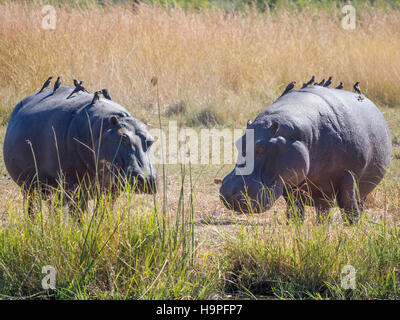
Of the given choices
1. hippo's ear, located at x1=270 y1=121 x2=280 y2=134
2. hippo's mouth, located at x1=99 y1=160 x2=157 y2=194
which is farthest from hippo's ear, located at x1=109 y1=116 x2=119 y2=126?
hippo's ear, located at x1=270 y1=121 x2=280 y2=134

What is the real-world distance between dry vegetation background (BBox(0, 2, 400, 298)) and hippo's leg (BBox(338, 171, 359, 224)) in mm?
170

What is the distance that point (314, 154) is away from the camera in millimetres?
3436

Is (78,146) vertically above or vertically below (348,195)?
above

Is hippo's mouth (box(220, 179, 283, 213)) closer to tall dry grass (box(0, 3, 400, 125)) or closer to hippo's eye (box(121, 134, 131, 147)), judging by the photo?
hippo's eye (box(121, 134, 131, 147))

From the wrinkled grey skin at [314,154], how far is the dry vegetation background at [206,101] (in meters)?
0.18

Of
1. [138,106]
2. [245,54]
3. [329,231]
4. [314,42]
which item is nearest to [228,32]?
Result: [245,54]

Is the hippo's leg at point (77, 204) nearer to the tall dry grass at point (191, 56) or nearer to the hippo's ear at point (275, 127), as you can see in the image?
the hippo's ear at point (275, 127)

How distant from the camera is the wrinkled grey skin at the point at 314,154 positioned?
3.22m

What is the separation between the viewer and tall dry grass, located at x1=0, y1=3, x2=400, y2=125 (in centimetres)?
749

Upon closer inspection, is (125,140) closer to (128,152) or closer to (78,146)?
(128,152)

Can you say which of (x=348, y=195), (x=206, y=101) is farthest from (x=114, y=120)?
(x=206, y=101)

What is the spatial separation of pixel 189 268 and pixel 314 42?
694cm

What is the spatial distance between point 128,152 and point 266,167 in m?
0.77

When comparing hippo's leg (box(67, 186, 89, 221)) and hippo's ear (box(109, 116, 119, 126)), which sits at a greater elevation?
hippo's ear (box(109, 116, 119, 126))
